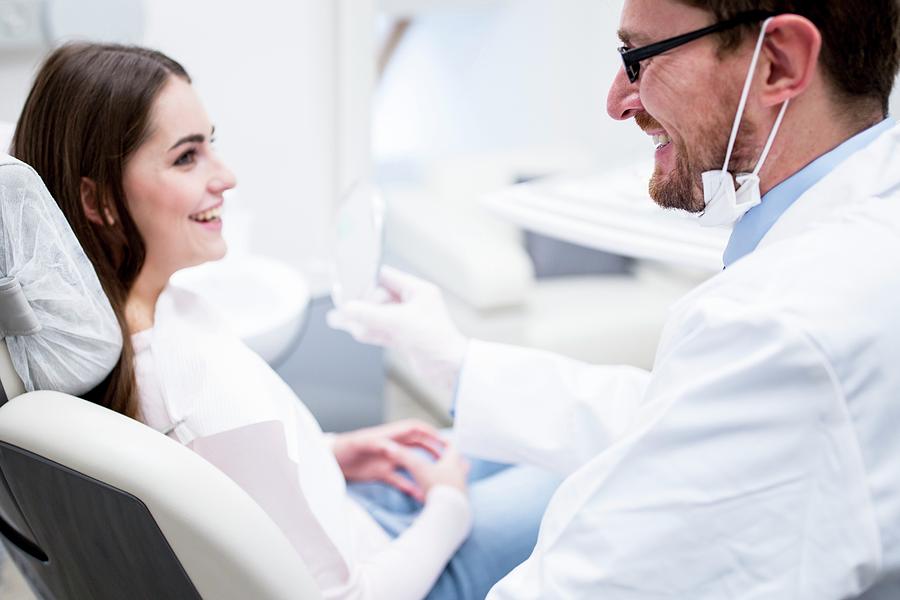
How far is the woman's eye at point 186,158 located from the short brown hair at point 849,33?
627mm

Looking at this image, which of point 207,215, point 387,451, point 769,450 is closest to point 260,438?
point 207,215

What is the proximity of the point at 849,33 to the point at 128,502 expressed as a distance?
30.9 inches

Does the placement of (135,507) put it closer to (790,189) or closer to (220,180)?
(220,180)

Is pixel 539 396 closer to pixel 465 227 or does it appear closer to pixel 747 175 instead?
pixel 747 175

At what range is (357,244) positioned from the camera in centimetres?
135

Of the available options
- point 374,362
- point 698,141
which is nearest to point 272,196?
point 374,362

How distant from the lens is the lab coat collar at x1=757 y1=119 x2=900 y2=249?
820 millimetres

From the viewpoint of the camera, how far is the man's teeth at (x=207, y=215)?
1122 mm

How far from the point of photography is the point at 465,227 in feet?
8.74

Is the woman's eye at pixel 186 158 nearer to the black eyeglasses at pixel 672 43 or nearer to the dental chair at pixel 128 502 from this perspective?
the dental chair at pixel 128 502

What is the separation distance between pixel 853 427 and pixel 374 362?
64.6 inches

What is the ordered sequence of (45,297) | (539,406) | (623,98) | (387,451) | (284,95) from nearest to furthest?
1. (45,297)
2. (623,98)
3. (539,406)
4. (387,451)
5. (284,95)

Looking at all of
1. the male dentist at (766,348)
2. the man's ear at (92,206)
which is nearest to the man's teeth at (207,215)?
the man's ear at (92,206)

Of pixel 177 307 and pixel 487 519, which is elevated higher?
pixel 177 307
